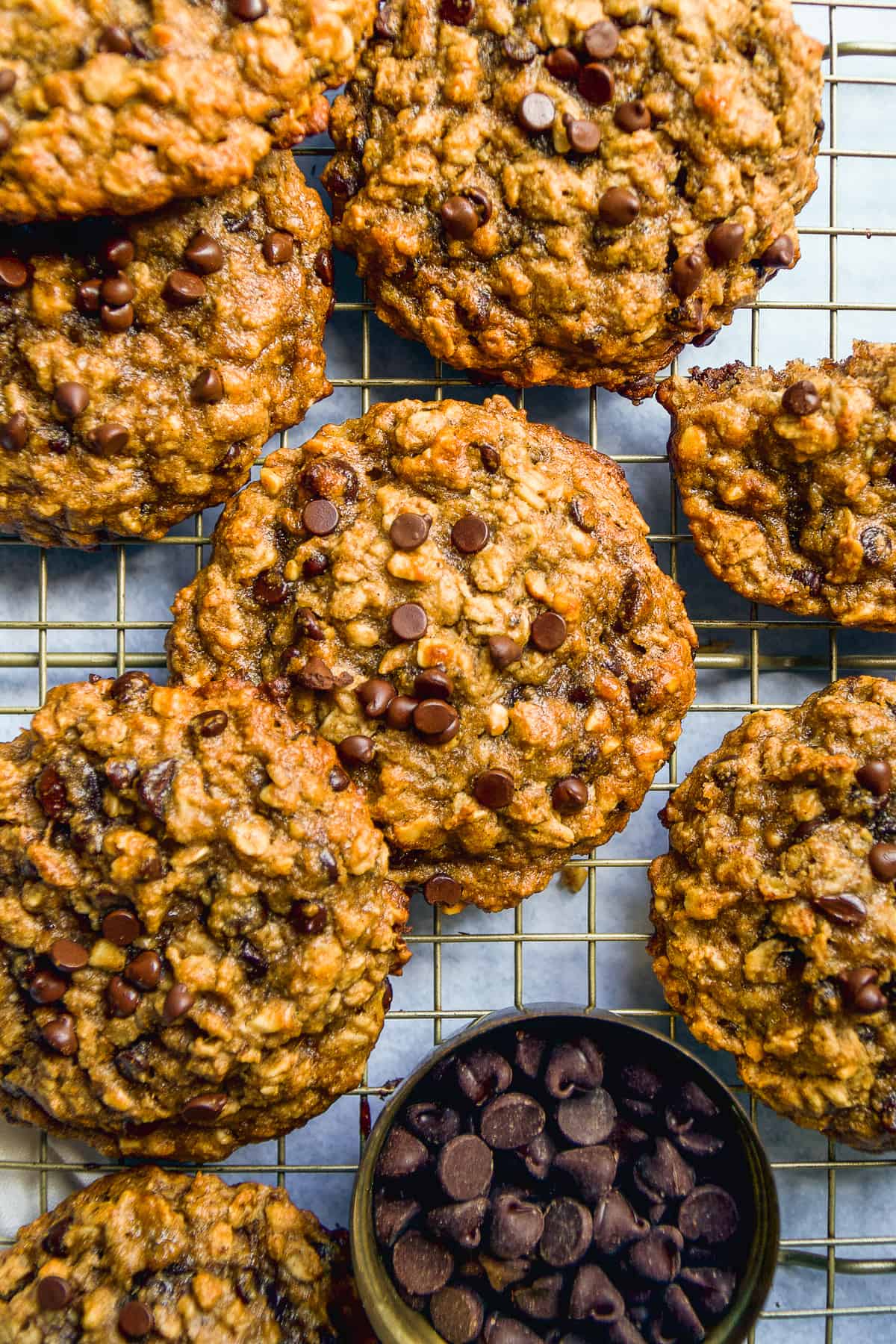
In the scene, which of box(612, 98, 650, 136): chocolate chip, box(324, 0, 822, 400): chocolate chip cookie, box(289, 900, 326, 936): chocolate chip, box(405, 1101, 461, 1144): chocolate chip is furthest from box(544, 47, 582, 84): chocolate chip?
box(405, 1101, 461, 1144): chocolate chip

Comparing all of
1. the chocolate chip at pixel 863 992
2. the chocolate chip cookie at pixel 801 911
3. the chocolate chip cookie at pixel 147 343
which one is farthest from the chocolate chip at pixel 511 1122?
the chocolate chip cookie at pixel 147 343

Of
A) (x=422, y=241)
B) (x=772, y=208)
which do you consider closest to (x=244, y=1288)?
(x=422, y=241)

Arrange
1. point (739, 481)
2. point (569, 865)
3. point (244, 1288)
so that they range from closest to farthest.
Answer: point (244, 1288), point (739, 481), point (569, 865)

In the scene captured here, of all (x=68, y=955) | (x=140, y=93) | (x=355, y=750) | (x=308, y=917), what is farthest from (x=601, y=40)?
(x=68, y=955)

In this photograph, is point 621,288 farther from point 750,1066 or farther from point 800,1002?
point 750,1066

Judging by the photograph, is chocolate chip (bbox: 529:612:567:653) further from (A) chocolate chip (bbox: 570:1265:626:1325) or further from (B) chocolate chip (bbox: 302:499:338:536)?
(A) chocolate chip (bbox: 570:1265:626:1325)

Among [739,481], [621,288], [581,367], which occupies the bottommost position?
[739,481]

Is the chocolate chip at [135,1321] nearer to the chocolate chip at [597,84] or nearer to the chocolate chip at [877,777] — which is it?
the chocolate chip at [877,777]
